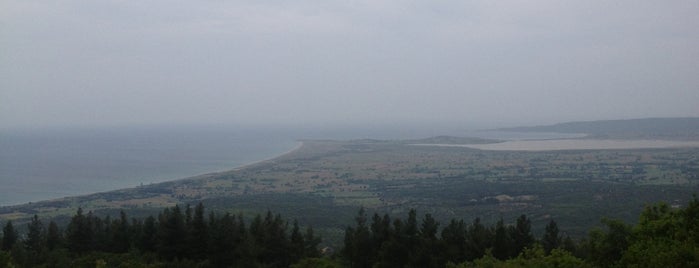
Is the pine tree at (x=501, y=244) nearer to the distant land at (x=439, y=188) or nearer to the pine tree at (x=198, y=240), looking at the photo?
the pine tree at (x=198, y=240)

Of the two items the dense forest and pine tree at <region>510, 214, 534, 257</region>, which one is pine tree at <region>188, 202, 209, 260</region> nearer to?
the dense forest

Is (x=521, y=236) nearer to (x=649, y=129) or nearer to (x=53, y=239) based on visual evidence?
(x=53, y=239)

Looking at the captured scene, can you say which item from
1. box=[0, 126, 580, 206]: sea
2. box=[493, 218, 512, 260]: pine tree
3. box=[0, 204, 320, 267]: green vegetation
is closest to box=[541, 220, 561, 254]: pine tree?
box=[493, 218, 512, 260]: pine tree

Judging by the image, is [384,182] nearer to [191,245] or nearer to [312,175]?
[312,175]

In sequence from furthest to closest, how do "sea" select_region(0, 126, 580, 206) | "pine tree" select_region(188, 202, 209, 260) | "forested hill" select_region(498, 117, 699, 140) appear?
"forested hill" select_region(498, 117, 699, 140) < "sea" select_region(0, 126, 580, 206) < "pine tree" select_region(188, 202, 209, 260)

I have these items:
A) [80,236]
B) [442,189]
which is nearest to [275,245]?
[80,236]

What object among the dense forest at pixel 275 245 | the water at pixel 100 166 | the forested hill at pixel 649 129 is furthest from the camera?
the forested hill at pixel 649 129

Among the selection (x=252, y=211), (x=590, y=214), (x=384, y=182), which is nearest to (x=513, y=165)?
(x=384, y=182)

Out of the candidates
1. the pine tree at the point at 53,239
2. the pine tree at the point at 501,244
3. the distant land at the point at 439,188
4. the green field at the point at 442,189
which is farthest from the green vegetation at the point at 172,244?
the green field at the point at 442,189
